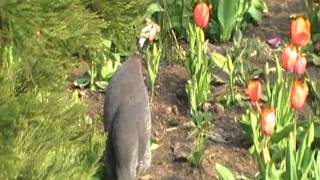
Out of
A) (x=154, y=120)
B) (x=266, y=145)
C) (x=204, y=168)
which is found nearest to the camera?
(x=266, y=145)

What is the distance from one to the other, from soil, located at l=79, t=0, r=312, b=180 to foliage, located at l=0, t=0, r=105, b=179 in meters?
1.02

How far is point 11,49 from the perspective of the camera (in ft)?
9.87

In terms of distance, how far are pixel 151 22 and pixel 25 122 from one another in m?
2.38

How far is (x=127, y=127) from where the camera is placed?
13.3 feet

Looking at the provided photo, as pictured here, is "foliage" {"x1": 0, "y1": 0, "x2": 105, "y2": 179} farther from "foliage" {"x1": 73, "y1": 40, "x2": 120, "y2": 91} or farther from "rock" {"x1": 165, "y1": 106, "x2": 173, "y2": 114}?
"foliage" {"x1": 73, "y1": 40, "x2": 120, "y2": 91}

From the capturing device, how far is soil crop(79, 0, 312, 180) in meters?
4.34

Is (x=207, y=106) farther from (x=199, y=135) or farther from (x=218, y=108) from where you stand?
(x=199, y=135)

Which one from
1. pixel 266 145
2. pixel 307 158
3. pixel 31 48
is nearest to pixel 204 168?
pixel 266 145

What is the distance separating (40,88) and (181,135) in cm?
155

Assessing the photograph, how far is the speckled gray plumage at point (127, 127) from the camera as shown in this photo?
4.04 metres

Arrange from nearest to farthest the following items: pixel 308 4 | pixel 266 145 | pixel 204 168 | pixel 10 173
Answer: pixel 10 173 → pixel 266 145 → pixel 204 168 → pixel 308 4

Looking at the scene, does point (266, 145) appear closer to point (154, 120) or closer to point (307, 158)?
point (307, 158)

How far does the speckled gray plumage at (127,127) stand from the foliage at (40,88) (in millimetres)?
656

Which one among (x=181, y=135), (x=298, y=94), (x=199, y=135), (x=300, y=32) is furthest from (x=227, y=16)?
(x=298, y=94)
